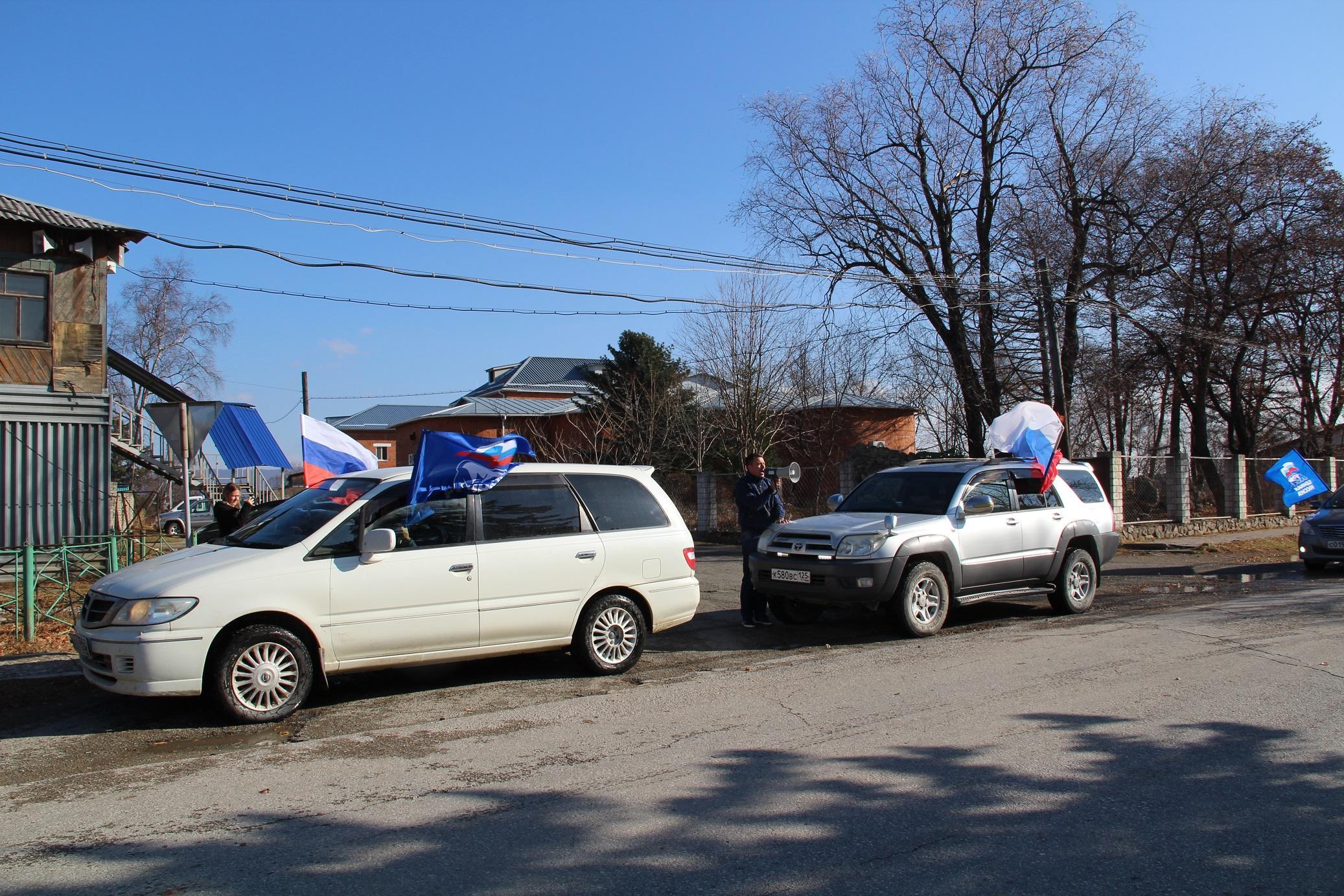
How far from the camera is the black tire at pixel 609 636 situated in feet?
25.7

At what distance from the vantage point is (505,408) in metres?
50.8

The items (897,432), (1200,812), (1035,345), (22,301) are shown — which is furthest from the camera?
(897,432)

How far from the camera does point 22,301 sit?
54.3 ft

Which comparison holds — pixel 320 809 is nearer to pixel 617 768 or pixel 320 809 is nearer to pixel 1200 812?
pixel 617 768

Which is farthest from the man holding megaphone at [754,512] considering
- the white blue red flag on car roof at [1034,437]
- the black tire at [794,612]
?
the white blue red flag on car roof at [1034,437]

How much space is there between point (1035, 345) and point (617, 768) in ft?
77.6

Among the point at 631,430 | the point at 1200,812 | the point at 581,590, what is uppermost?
the point at 631,430

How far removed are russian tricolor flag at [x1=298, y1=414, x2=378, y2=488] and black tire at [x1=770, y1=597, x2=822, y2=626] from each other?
4661mm

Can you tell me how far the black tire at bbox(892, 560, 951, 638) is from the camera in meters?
9.45

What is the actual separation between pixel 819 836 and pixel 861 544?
5.27m

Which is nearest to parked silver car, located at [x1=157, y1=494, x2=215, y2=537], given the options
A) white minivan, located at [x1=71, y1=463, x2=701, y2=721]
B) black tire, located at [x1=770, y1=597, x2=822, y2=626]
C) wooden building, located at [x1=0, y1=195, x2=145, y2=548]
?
wooden building, located at [x1=0, y1=195, x2=145, y2=548]

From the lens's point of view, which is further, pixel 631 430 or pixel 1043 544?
pixel 631 430

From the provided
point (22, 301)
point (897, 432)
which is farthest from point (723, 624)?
point (897, 432)

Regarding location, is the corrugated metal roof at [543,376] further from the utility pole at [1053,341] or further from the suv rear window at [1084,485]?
the suv rear window at [1084,485]
